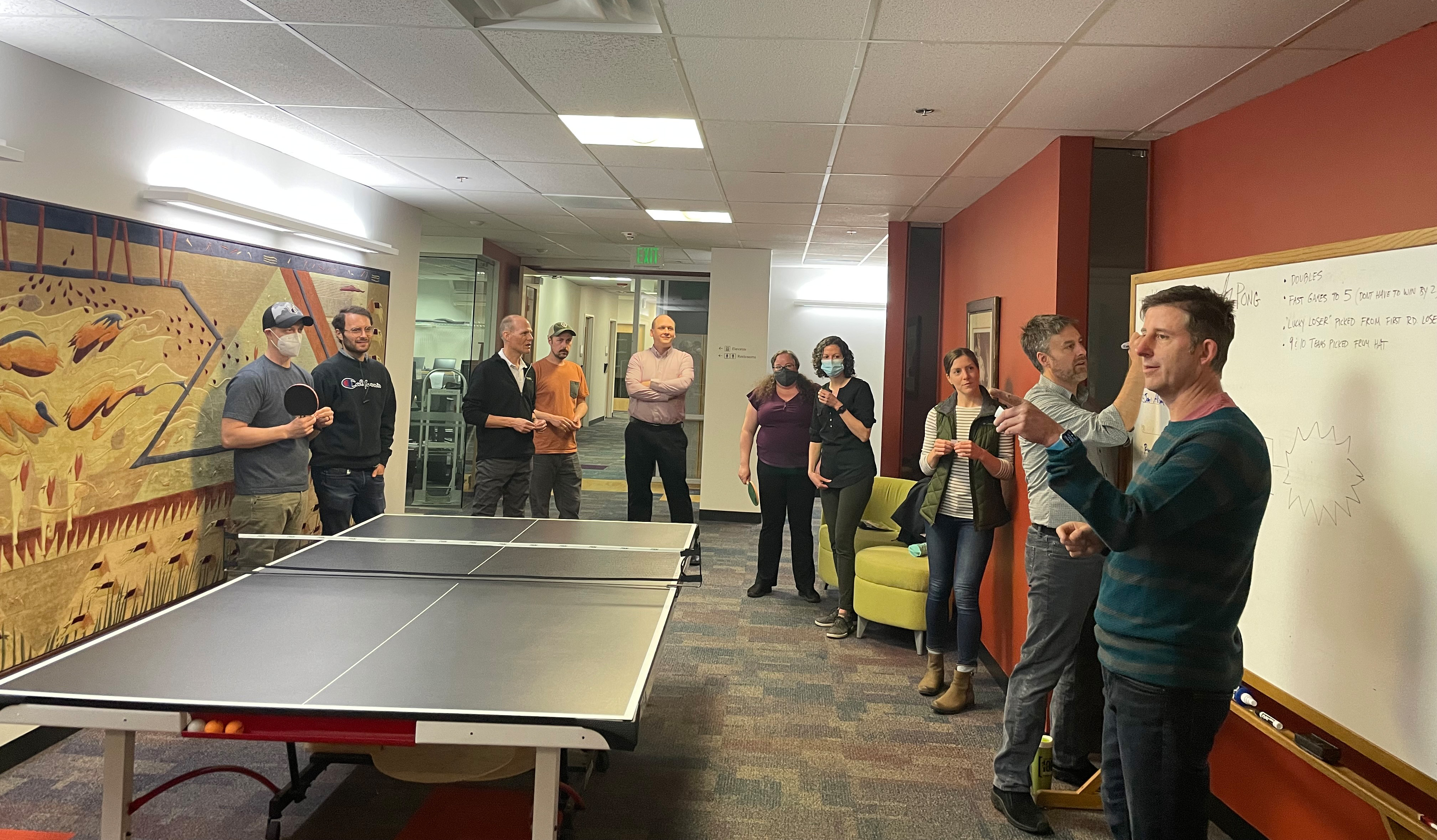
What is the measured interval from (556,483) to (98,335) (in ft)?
8.14

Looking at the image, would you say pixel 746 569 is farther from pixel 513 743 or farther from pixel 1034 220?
pixel 513 743

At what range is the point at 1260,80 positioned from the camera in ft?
8.82

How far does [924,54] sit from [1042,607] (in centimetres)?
185

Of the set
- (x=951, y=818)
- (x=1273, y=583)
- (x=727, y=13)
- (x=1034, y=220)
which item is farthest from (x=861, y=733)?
(x=727, y=13)

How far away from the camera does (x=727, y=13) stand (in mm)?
2414

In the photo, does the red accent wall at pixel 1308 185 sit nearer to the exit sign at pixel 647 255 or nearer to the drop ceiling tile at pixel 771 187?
the drop ceiling tile at pixel 771 187

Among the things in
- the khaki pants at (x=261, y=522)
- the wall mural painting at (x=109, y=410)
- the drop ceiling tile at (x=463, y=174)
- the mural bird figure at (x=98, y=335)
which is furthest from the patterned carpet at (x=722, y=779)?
the drop ceiling tile at (x=463, y=174)

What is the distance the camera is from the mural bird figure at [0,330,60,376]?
9.50 ft

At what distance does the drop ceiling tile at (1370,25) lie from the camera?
2113mm

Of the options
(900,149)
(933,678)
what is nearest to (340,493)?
(933,678)

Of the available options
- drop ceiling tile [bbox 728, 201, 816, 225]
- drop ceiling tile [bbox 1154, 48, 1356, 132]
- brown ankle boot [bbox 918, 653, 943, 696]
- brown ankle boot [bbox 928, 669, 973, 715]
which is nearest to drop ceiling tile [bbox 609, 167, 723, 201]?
drop ceiling tile [bbox 728, 201, 816, 225]

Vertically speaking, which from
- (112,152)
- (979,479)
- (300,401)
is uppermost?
(112,152)

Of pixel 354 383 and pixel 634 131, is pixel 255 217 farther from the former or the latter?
pixel 634 131

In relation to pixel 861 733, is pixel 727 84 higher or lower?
higher
